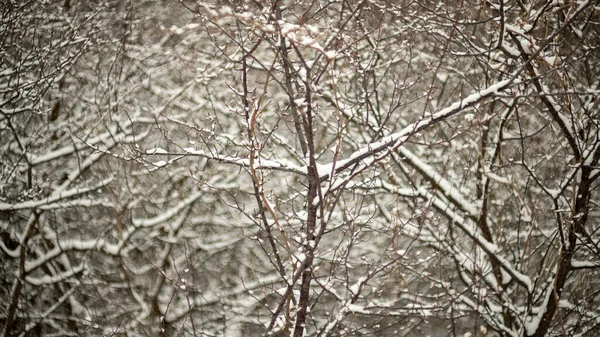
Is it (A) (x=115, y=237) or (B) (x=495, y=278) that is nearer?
(B) (x=495, y=278)

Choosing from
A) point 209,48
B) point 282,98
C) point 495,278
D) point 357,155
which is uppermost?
point 209,48

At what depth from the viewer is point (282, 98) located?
7410 mm

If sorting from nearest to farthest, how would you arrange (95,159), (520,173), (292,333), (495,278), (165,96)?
(292,333)
(495,278)
(520,173)
(95,159)
(165,96)

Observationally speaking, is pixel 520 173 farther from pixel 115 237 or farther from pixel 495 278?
pixel 115 237

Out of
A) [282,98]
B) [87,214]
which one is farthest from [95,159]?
[282,98]

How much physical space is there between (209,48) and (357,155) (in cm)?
559

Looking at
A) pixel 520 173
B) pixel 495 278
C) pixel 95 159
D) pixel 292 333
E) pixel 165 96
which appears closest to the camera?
pixel 292 333

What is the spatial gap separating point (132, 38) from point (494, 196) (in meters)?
5.37

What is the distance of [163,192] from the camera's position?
743 cm

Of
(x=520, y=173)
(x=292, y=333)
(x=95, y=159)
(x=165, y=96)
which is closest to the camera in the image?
(x=292, y=333)

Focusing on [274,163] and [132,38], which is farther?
[132,38]

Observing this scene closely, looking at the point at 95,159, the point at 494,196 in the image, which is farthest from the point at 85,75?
the point at 494,196

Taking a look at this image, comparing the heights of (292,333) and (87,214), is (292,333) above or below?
below

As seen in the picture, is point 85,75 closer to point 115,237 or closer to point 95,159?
point 95,159
